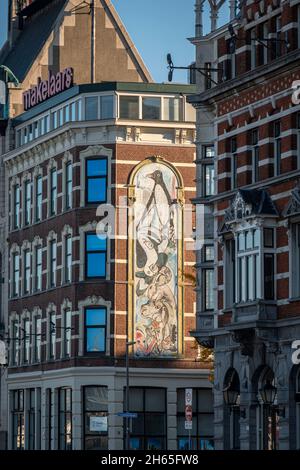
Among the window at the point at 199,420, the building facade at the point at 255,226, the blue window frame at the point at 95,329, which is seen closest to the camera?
the building facade at the point at 255,226

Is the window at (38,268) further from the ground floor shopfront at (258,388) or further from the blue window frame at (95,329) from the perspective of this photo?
the ground floor shopfront at (258,388)

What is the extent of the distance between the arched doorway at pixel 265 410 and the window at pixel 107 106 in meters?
29.4

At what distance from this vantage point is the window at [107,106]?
299 feet

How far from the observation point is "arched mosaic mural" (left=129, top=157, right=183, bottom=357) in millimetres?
90438

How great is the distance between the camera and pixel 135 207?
A: 90.4 metres

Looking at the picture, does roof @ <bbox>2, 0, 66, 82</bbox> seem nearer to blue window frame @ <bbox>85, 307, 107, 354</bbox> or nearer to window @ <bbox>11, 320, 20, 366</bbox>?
window @ <bbox>11, 320, 20, 366</bbox>

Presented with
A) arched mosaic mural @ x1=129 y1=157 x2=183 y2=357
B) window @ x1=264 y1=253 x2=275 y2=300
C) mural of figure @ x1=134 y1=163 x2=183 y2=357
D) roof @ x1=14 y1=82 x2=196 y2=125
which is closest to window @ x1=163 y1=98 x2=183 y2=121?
roof @ x1=14 y1=82 x2=196 y2=125

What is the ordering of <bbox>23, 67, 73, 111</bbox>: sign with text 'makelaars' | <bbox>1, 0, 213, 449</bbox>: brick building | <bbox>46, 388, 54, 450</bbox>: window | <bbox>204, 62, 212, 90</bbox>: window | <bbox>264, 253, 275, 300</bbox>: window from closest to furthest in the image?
1. <bbox>264, 253, 275, 300</bbox>: window
2. <bbox>204, 62, 212, 90</bbox>: window
3. <bbox>1, 0, 213, 449</bbox>: brick building
4. <bbox>46, 388, 54, 450</bbox>: window
5. <bbox>23, 67, 73, 111</bbox>: sign with text 'makelaars'

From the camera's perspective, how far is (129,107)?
300 ft

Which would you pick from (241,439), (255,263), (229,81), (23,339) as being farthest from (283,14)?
(23,339)

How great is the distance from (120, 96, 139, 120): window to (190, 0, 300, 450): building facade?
2054cm

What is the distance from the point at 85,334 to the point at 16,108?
1978cm

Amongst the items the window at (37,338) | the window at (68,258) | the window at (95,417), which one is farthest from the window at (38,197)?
the window at (95,417)

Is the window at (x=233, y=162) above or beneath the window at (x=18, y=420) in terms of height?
above
